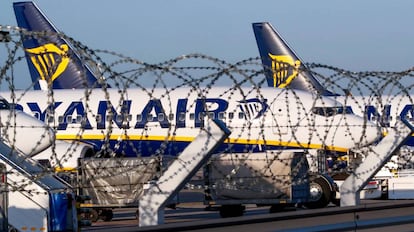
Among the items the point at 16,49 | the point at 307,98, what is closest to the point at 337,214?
the point at 16,49

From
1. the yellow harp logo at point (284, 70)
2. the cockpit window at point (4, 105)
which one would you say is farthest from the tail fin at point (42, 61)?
the cockpit window at point (4, 105)

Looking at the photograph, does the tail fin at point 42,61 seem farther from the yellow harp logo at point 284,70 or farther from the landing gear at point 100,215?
the landing gear at point 100,215

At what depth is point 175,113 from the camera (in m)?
42.0

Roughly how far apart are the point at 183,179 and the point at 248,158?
23.0 ft

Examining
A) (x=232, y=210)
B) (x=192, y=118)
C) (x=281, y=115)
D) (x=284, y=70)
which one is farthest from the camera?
(x=192, y=118)

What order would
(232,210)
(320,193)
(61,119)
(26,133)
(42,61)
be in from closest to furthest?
1. (232,210)
2. (26,133)
3. (320,193)
4. (61,119)
5. (42,61)

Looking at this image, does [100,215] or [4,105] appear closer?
[100,215]

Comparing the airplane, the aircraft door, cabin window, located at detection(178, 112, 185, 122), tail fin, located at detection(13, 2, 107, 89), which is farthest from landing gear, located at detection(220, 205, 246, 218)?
tail fin, located at detection(13, 2, 107, 89)

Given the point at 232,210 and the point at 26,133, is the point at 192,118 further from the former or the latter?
the point at 26,133

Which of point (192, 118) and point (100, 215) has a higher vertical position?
point (192, 118)

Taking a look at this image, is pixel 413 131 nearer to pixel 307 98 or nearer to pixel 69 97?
pixel 307 98

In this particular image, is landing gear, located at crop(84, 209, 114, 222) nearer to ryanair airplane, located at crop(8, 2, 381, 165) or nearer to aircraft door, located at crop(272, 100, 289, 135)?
ryanair airplane, located at crop(8, 2, 381, 165)

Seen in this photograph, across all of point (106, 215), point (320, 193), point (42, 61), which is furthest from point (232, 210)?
point (42, 61)

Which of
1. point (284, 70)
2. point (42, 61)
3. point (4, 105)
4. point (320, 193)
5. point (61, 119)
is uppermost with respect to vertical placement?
point (42, 61)
